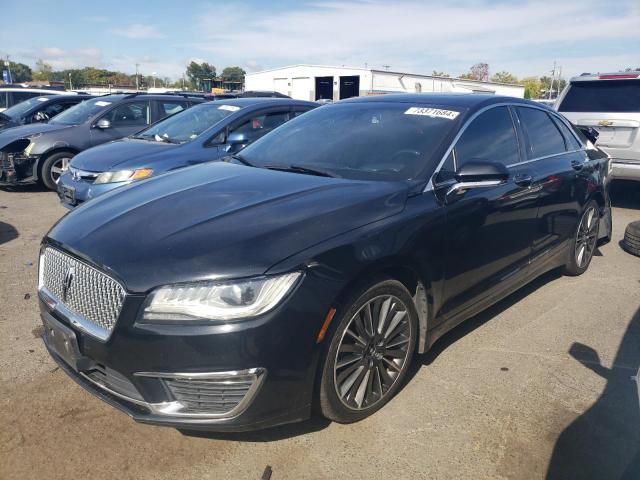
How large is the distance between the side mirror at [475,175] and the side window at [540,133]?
41.9 inches

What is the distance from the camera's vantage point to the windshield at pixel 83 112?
29.2ft

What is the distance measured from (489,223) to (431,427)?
4.31ft

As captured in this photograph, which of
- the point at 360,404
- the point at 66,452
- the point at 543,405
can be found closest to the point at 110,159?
the point at 66,452

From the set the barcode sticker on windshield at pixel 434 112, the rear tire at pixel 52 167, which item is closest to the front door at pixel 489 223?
the barcode sticker on windshield at pixel 434 112

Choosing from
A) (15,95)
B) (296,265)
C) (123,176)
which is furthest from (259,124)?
(15,95)

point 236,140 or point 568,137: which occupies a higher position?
point 568,137

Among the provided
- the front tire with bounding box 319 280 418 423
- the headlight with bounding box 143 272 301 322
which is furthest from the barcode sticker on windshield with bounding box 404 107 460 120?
the headlight with bounding box 143 272 301 322

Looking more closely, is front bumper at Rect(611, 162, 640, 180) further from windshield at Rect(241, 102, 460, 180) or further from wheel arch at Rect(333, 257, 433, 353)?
wheel arch at Rect(333, 257, 433, 353)

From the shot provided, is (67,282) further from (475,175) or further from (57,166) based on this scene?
(57,166)

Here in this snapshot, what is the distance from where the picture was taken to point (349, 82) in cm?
3800

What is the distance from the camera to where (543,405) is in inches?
112

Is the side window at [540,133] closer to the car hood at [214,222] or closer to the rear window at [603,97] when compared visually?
the car hood at [214,222]

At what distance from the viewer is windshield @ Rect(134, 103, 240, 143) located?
6512 millimetres

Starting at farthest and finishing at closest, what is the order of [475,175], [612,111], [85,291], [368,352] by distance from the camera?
[612,111] → [475,175] → [368,352] → [85,291]
